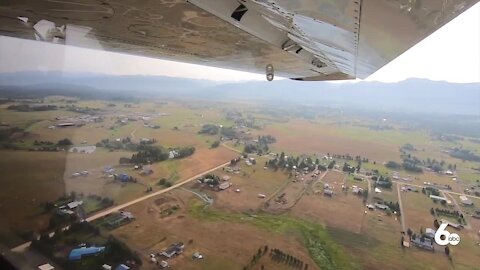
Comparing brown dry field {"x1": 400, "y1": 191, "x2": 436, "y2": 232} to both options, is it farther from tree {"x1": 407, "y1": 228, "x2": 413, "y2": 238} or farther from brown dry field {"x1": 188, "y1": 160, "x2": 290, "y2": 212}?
brown dry field {"x1": 188, "y1": 160, "x2": 290, "y2": 212}

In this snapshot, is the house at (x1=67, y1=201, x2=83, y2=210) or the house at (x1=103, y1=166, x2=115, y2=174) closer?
the house at (x1=67, y1=201, x2=83, y2=210)

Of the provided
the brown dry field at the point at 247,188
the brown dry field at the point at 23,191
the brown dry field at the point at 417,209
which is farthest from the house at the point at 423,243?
the brown dry field at the point at 23,191

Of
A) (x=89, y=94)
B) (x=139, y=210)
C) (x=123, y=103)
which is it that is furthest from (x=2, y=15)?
(x=123, y=103)

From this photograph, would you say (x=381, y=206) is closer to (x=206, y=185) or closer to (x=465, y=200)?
(x=465, y=200)

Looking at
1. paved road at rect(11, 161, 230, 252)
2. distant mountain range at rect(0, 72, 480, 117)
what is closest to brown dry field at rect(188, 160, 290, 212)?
paved road at rect(11, 161, 230, 252)

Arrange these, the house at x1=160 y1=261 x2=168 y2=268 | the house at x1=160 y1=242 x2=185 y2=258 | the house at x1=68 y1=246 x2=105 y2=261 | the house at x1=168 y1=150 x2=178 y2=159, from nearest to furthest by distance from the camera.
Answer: the house at x1=68 y1=246 x2=105 y2=261 → the house at x1=160 y1=261 x2=168 y2=268 → the house at x1=160 y1=242 x2=185 y2=258 → the house at x1=168 y1=150 x2=178 y2=159

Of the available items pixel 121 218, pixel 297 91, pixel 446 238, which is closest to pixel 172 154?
pixel 121 218
